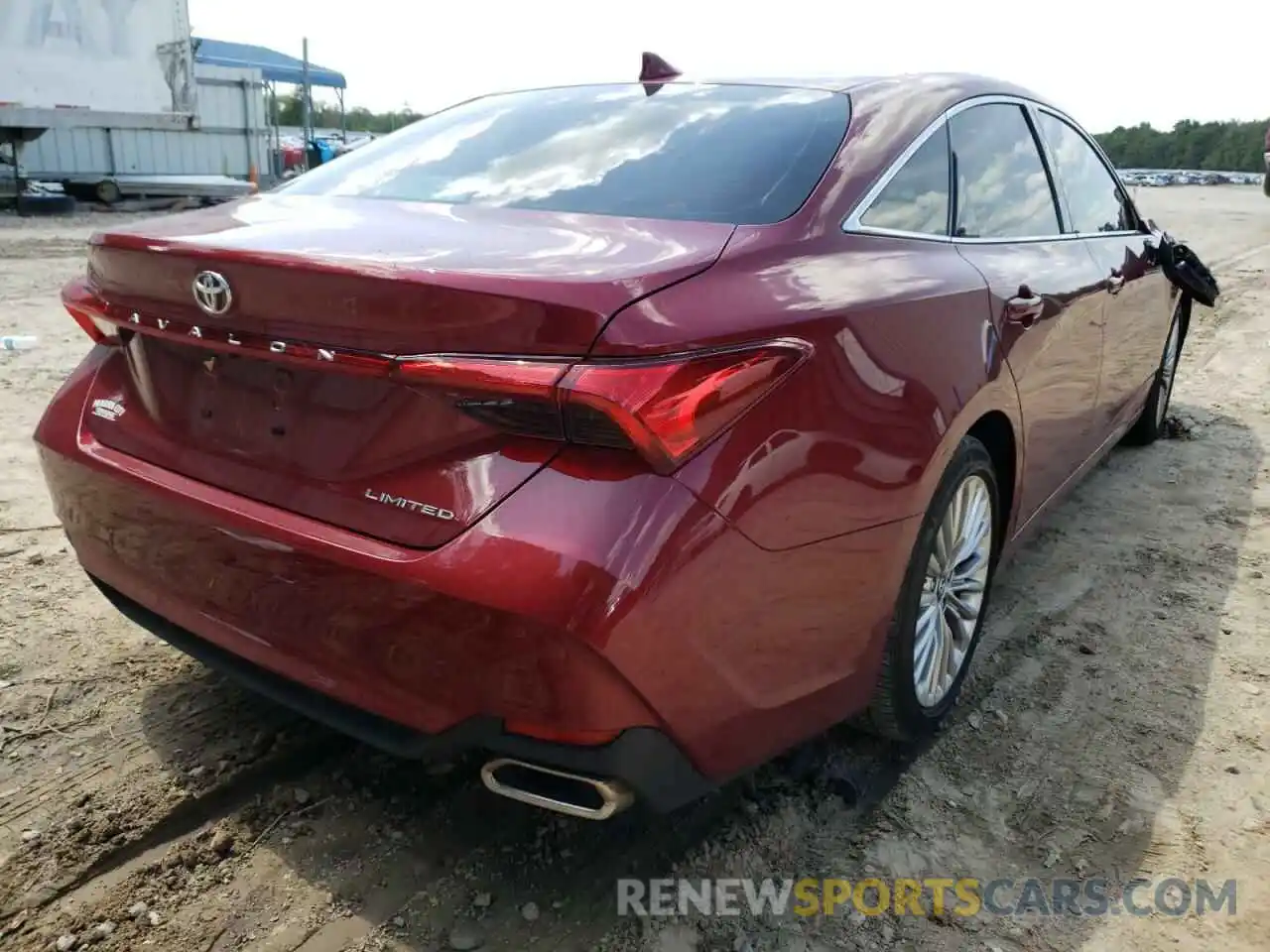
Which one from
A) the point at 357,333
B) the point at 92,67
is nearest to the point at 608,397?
the point at 357,333

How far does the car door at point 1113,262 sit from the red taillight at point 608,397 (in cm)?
225

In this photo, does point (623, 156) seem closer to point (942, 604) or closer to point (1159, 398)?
point (942, 604)

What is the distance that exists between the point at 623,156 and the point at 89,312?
1.21 meters

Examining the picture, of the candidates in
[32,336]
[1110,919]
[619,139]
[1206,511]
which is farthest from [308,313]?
[32,336]

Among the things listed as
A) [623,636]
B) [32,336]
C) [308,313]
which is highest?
[308,313]

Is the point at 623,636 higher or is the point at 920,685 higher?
the point at 623,636

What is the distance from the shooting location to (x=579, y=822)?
7.54ft

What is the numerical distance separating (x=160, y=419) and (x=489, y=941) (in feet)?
3.95

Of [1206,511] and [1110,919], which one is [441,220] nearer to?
[1110,919]

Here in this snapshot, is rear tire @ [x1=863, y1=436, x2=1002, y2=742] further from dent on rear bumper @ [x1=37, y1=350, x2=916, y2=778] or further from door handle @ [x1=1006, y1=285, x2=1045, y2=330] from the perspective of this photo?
door handle @ [x1=1006, y1=285, x2=1045, y2=330]

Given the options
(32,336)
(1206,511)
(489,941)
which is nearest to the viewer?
(489,941)

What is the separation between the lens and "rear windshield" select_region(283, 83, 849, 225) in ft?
7.25

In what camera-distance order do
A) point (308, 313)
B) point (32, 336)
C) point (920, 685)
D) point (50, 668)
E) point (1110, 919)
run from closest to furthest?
1. point (308, 313)
2. point (1110, 919)
3. point (920, 685)
4. point (50, 668)
5. point (32, 336)

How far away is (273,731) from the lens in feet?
8.36
